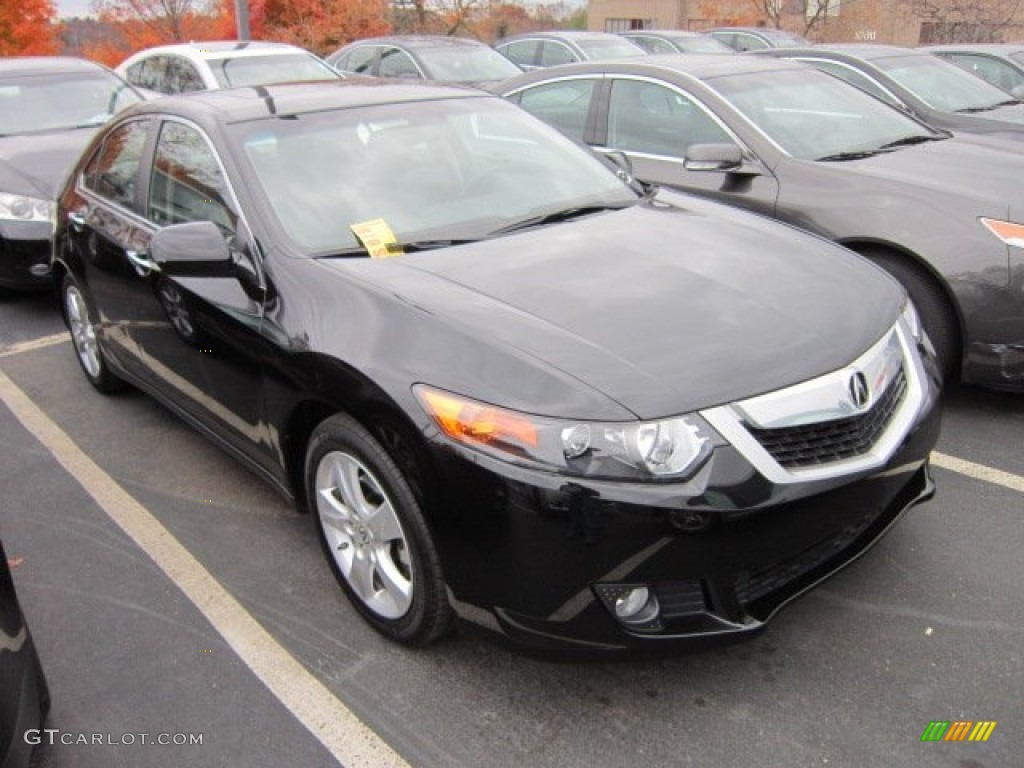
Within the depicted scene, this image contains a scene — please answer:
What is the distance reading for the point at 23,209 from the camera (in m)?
6.05

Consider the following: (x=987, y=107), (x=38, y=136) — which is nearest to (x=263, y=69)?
(x=38, y=136)

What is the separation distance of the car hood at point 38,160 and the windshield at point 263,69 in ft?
9.40

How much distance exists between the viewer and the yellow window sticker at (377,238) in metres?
2.98

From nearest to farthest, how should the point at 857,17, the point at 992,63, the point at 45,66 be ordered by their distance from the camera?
1. the point at 45,66
2. the point at 992,63
3. the point at 857,17

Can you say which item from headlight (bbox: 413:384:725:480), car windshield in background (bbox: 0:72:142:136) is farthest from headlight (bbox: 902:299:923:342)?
car windshield in background (bbox: 0:72:142:136)

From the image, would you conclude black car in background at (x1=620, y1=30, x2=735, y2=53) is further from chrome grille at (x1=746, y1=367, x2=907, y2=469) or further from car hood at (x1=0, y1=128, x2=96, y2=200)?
chrome grille at (x1=746, y1=367, x2=907, y2=469)

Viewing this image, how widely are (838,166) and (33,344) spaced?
16.2ft

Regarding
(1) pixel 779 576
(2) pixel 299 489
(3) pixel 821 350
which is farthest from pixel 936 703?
(2) pixel 299 489

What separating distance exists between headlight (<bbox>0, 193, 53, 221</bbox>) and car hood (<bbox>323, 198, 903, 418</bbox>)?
4169mm

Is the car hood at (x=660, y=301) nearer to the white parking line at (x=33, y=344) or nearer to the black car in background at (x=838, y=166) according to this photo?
the black car in background at (x=838, y=166)

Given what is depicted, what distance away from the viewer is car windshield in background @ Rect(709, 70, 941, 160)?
4906mm

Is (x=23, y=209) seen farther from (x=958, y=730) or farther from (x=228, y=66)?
(x=958, y=730)

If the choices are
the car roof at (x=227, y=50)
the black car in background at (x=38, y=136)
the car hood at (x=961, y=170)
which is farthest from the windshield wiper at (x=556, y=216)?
the car roof at (x=227, y=50)

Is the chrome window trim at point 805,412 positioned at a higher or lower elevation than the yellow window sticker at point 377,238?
lower
